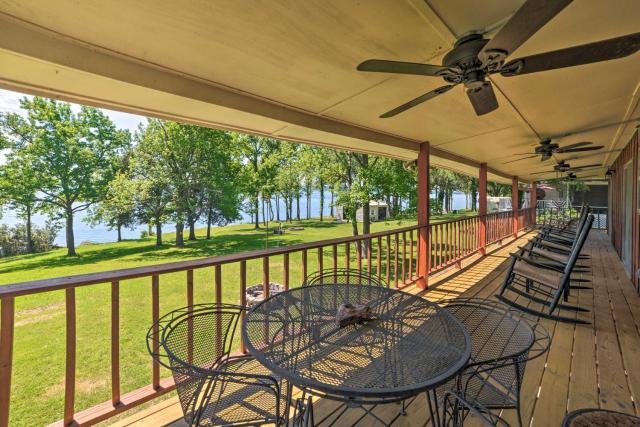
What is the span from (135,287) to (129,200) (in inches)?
304

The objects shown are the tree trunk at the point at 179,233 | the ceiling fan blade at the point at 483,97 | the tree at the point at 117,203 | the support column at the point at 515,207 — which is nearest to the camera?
the ceiling fan blade at the point at 483,97

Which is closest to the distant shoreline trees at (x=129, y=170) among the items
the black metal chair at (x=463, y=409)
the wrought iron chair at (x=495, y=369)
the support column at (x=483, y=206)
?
the support column at (x=483, y=206)

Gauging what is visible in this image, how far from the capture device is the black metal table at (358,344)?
109 centimetres

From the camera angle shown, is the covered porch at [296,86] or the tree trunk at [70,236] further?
the tree trunk at [70,236]

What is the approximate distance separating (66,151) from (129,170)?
117 inches

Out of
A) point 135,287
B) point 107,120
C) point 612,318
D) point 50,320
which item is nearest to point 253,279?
point 135,287

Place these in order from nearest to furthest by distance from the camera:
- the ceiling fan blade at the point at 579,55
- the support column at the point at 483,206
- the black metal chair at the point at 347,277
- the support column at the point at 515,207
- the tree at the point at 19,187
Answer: the ceiling fan blade at the point at 579,55, the black metal chair at the point at 347,277, the support column at the point at 483,206, the support column at the point at 515,207, the tree at the point at 19,187

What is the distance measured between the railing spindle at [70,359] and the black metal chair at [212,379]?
0.42 metres

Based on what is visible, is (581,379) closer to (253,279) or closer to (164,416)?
(164,416)

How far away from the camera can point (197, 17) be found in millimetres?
1550

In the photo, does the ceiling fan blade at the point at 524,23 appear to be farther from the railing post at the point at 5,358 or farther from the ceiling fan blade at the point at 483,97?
the railing post at the point at 5,358

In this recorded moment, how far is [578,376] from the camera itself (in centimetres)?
220

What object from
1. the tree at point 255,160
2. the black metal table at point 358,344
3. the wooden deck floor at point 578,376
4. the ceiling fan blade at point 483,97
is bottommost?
the wooden deck floor at point 578,376

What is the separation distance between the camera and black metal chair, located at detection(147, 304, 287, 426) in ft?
3.81
